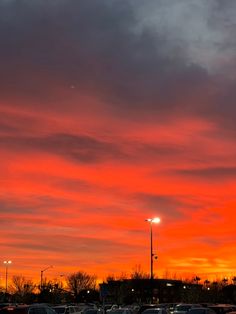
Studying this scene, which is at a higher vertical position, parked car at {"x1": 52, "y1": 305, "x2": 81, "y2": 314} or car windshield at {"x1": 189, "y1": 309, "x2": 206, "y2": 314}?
car windshield at {"x1": 189, "y1": 309, "x2": 206, "y2": 314}

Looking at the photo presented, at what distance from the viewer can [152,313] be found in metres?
35.3

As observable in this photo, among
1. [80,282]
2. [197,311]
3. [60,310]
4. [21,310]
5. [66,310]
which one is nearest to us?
[21,310]

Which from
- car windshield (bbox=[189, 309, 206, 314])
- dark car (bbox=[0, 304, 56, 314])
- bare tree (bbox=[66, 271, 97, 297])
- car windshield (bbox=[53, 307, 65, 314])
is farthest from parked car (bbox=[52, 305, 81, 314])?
bare tree (bbox=[66, 271, 97, 297])

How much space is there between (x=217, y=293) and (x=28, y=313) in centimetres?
10593

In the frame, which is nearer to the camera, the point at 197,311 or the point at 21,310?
the point at 21,310

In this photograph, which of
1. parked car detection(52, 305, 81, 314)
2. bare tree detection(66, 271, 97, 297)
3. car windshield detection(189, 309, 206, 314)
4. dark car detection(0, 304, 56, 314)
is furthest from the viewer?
bare tree detection(66, 271, 97, 297)

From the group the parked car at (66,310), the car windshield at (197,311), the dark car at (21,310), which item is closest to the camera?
the dark car at (21,310)

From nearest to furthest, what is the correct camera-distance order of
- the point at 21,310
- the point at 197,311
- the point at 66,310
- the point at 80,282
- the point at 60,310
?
the point at 21,310 < the point at 197,311 < the point at 66,310 < the point at 60,310 < the point at 80,282

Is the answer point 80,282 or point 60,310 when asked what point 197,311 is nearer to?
point 60,310

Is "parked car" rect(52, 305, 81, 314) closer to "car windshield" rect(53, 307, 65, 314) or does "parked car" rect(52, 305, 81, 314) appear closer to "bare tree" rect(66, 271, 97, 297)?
"car windshield" rect(53, 307, 65, 314)

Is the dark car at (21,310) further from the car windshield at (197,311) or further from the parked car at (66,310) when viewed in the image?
the parked car at (66,310)

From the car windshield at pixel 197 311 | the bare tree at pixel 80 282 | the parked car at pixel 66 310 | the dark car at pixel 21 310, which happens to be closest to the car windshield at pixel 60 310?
the parked car at pixel 66 310

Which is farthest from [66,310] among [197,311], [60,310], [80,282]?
[80,282]

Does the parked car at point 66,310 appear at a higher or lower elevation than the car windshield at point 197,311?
lower
